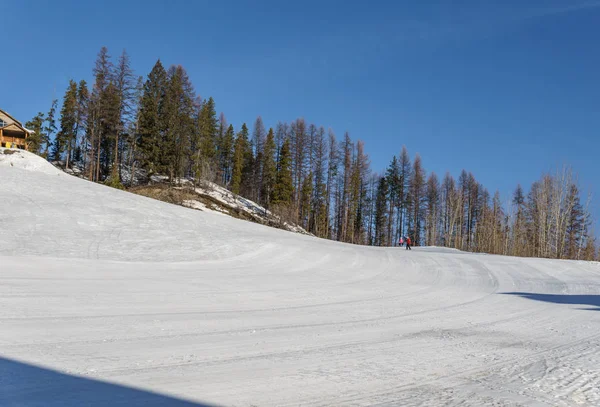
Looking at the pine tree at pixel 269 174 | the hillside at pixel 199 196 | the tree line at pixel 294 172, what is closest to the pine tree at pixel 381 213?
the tree line at pixel 294 172

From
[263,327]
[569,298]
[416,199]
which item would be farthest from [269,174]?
[263,327]

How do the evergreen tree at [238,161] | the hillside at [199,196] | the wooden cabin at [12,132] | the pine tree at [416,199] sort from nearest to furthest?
the hillside at [199,196] → the wooden cabin at [12,132] → the evergreen tree at [238,161] → the pine tree at [416,199]

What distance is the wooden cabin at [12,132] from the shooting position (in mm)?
49969

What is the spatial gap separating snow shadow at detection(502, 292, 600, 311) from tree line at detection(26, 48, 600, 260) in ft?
88.1

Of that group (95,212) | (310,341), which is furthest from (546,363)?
(95,212)

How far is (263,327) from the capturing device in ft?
23.0

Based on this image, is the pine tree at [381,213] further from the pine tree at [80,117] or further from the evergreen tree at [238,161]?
the pine tree at [80,117]

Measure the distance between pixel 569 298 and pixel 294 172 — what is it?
48073 mm

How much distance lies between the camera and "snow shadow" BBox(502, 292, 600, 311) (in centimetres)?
1270

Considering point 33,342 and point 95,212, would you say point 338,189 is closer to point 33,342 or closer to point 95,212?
point 95,212

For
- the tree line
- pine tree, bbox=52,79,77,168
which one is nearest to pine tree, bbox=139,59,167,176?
the tree line

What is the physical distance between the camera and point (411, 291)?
13125 mm

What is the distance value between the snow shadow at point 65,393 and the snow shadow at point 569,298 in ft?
40.8

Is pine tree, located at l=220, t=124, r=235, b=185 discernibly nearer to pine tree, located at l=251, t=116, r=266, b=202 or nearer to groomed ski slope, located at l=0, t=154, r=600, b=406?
pine tree, located at l=251, t=116, r=266, b=202
